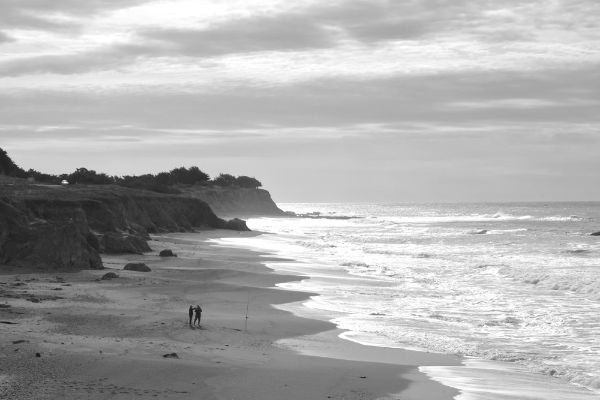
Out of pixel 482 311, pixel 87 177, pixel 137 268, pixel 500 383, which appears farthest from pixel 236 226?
pixel 500 383

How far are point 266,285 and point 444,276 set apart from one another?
26.2 ft

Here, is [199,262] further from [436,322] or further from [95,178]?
[95,178]

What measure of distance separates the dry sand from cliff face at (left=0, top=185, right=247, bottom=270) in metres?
2.44

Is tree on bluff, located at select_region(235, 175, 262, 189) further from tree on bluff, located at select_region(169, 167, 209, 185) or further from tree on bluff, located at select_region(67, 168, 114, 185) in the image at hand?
tree on bluff, located at select_region(67, 168, 114, 185)

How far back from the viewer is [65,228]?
2438cm

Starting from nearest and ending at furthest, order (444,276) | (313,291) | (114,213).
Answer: (313,291) < (444,276) < (114,213)

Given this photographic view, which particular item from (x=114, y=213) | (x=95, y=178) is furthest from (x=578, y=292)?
(x=95, y=178)

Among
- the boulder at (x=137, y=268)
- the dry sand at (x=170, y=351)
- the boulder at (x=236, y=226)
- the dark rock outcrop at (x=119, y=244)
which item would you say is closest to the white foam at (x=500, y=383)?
the dry sand at (x=170, y=351)

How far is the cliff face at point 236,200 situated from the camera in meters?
128

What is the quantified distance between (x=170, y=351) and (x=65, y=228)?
1351cm

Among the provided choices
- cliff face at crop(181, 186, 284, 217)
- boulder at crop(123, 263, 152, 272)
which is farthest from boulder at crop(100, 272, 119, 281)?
cliff face at crop(181, 186, 284, 217)

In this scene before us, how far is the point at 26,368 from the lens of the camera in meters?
10.1

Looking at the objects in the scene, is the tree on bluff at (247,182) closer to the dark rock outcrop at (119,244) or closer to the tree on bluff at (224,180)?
the tree on bluff at (224,180)

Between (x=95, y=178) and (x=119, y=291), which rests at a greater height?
(x=95, y=178)
